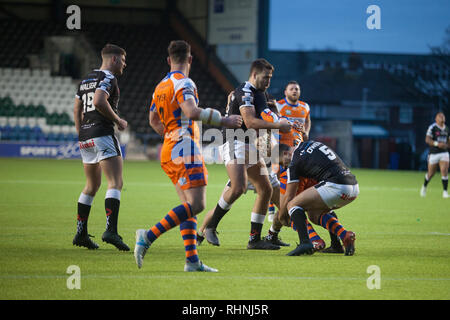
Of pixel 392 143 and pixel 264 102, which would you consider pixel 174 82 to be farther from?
pixel 392 143

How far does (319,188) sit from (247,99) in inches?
52.3

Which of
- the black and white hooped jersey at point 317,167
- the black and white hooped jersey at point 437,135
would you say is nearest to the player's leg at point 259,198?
the black and white hooped jersey at point 317,167

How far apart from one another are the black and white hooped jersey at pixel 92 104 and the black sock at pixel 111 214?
80cm

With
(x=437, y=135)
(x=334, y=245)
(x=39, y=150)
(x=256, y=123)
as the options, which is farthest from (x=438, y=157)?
(x=39, y=150)

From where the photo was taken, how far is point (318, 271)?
697 centimetres

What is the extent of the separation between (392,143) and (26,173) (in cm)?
2796

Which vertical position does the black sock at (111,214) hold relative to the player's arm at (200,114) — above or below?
below

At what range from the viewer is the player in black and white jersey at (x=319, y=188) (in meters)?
8.09

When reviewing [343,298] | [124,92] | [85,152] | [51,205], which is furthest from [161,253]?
[124,92]

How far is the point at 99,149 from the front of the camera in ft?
27.2

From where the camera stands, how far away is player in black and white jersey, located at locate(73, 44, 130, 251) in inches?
324

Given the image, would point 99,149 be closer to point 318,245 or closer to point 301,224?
point 301,224

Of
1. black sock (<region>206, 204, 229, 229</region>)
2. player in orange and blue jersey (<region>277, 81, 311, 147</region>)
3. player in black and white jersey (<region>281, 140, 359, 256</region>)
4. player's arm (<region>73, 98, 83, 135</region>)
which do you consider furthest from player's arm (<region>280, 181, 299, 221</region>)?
player in orange and blue jersey (<region>277, 81, 311, 147</region>)

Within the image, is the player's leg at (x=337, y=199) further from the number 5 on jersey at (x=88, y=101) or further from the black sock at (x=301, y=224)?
the number 5 on jersey at (x=88, y=101)
